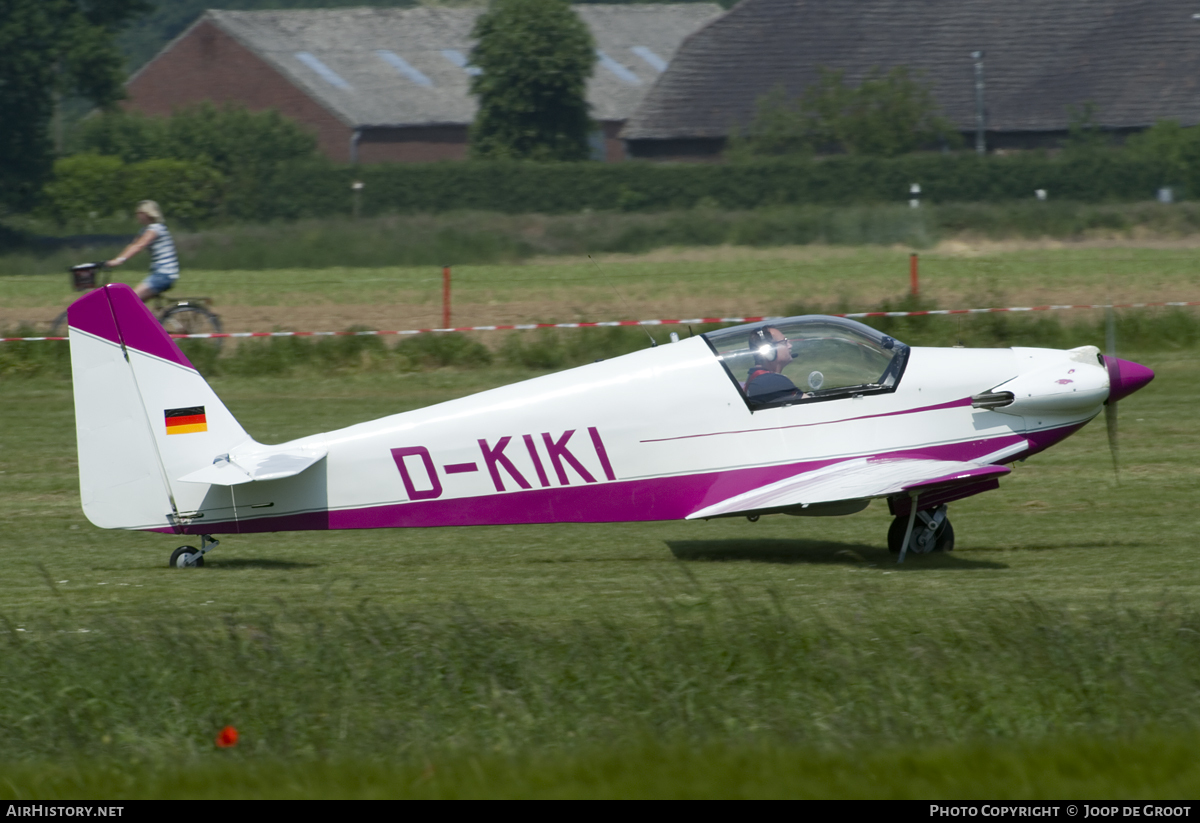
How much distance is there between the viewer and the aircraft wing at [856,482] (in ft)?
29.6

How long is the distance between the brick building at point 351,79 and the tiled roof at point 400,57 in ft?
0.18

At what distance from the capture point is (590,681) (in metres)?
6.68

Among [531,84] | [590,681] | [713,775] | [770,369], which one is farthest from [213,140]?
[713,775]

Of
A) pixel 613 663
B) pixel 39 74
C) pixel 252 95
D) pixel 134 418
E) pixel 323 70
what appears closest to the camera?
pixel 613 663

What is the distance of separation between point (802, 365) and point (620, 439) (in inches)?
52.5

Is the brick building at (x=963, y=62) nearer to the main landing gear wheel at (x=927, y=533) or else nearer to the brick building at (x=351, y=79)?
the brick building at (x=351, y=79)

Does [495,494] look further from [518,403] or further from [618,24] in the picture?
[618,24]

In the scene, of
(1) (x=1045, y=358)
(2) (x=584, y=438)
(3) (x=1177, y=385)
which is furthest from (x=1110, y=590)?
(3) (x=1177, y=385)

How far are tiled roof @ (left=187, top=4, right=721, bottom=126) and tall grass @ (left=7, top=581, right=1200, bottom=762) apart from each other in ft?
216

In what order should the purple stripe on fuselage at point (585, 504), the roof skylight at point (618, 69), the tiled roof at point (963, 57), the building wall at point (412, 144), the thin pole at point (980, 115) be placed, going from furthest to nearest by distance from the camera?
the roof skylight at point (618, 69) < the building wall at point (412, 144) < the thin pole at point (980, 115) < the tiled roof at point (963, 57) < the purple stripe on fuselage at point (585, 504)

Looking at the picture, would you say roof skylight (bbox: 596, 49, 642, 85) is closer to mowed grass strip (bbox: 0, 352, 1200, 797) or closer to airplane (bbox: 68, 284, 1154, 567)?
Result: mowed grass strip (bbox: 0, 352, 1200, 797)

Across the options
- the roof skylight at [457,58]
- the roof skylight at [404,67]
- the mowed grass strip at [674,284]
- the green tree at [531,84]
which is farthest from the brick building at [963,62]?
the mowed grass strip at [674,284]

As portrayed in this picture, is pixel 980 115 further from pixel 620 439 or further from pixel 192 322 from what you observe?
pixel 620 439
